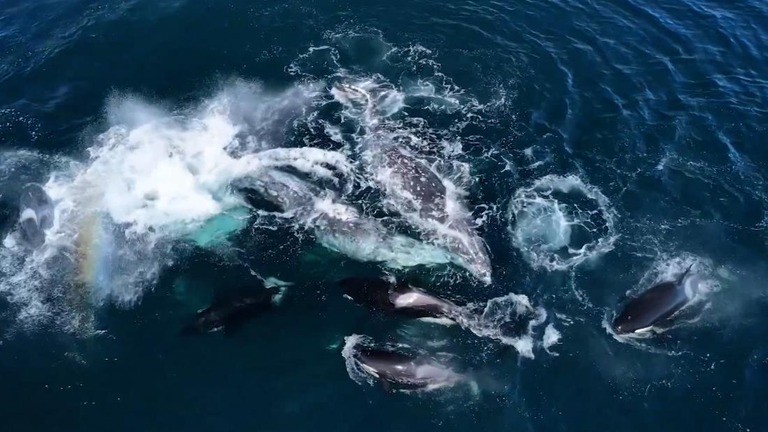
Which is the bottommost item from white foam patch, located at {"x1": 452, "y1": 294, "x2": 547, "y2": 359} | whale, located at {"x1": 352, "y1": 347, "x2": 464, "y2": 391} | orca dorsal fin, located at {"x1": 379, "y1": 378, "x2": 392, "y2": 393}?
orca dorsal fin, located at {"x1": 379, "y1": 378, "x2": 392, "y2": 393}

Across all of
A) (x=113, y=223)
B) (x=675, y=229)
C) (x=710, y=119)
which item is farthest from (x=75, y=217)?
(x=710, y=119)

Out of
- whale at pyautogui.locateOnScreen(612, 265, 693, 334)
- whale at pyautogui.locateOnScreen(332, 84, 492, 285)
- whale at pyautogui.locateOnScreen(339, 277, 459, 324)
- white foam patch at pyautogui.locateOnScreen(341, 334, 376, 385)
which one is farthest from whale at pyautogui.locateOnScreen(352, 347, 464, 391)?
whale at pyautogui.locateOnScreen(612, 265, 693, 334)

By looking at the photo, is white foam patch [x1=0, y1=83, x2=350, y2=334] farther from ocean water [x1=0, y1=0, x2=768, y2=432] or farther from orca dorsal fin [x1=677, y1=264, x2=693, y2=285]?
orca dorsal fin [x1=677, y1=264, x2=693, y2=285]

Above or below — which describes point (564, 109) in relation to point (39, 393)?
above

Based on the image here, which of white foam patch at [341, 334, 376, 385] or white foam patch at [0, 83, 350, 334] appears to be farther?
white foam patch at [0, 83, 350, 334]

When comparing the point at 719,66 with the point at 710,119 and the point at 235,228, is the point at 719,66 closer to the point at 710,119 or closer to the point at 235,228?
the point at 710,119

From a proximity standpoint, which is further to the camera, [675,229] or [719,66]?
[719,66]

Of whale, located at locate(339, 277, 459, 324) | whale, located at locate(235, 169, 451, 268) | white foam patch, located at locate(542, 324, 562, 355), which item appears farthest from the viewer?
whale, located at locate(235, 169, 451, 268)

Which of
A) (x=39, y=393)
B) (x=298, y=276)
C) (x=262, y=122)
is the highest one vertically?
(x=262, y=122)
